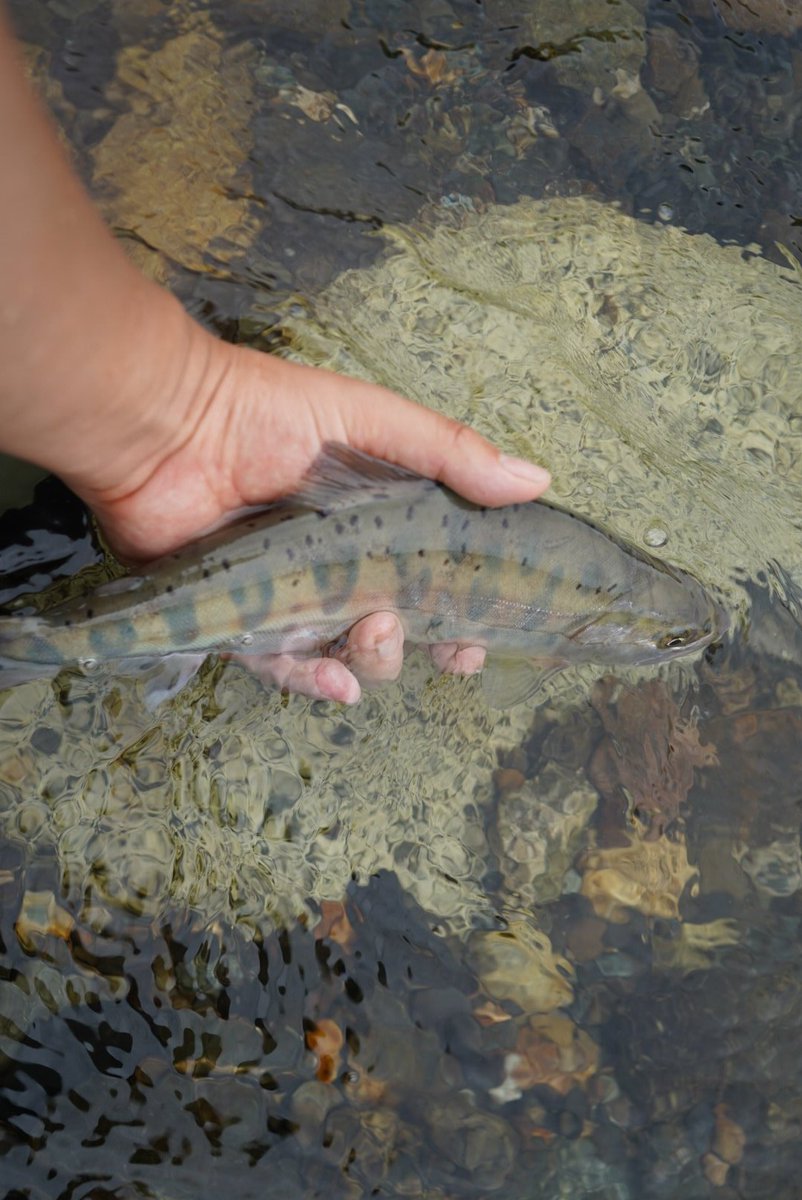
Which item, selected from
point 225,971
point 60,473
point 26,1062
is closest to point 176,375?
point 60,473

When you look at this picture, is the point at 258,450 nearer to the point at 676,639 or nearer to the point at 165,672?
the point at 165,672

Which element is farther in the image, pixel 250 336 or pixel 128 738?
pixel 250 336

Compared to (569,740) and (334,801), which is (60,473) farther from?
(569,740)

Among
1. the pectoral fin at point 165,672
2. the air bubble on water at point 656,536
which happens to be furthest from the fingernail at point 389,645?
the air bubble on water at point 656,536

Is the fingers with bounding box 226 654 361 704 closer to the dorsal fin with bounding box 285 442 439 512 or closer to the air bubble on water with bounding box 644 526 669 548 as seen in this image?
the dorsal fin with bounding box 285 442 439 512

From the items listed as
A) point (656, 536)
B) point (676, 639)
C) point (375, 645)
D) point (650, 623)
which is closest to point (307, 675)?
point (375, 645)

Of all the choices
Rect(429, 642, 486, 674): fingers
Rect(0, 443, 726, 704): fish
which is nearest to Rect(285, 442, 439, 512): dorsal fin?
Rect(0, 443, 726, 704): fish

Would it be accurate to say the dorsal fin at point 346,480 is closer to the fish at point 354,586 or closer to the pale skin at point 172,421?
the fish at point 354,586
